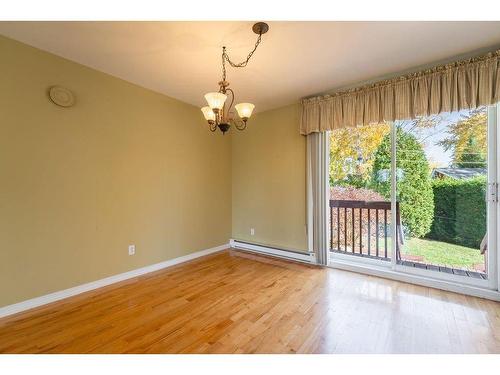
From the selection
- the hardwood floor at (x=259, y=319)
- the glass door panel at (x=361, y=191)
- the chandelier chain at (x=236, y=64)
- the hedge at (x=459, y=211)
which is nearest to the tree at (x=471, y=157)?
the hedge at (x=459, y=211)

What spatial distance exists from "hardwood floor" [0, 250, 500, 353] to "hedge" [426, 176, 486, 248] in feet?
2.09

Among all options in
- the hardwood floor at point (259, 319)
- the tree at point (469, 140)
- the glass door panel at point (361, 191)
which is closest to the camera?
the hardwood floor at point (259, 319)

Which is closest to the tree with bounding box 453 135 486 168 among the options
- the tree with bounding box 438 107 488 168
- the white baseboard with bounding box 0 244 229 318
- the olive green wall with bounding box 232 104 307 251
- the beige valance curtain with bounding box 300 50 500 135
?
the tree with bounding box 438 107 488 168

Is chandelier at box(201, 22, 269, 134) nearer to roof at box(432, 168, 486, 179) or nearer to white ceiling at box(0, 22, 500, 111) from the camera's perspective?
white ceiling at box(0, 22, 500, 111)

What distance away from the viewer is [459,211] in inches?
99.5

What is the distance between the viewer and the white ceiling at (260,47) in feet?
6.26

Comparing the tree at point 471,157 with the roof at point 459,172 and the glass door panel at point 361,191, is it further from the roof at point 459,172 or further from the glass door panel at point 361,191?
the glass door panel at point 361,191

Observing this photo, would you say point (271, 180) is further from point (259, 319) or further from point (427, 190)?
point (259, 319)

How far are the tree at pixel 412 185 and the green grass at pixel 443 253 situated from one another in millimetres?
129

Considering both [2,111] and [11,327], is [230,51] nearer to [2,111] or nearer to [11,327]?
[2,111]

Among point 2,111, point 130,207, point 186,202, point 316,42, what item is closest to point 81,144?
point 2,111

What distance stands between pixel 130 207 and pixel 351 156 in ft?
10.4

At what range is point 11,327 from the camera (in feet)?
6.20

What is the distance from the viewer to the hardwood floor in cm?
165
